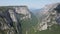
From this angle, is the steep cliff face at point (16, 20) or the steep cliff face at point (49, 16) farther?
the steep cliff face at point (49, 16)

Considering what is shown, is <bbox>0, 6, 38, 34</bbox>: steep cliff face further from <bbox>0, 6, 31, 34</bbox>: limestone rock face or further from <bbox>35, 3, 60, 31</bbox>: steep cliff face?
<bbox>35, 3, 60, 31</bbox>: steep cliff face

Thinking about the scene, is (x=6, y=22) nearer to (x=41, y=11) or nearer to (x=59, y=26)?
(x=41, y=11)

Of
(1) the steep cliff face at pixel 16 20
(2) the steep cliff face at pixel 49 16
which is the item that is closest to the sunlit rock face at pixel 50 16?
(2) the steep cliff face at pixel 49 16

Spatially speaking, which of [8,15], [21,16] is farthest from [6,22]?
[21,16]

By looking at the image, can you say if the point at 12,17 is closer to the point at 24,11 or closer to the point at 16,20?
the point at 16,20

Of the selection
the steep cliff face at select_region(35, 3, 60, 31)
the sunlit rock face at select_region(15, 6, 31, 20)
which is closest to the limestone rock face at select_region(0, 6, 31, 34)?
the sunlit rock face at select_region(15, 6, 31, 20)

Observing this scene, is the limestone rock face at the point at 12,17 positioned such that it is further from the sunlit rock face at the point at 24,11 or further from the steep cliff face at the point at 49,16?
the steep cliff face at the point at 49,16

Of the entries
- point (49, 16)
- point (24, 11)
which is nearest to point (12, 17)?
point (24, 11)

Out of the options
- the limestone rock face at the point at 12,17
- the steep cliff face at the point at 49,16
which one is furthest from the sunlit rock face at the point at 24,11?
the steep cliff face at the point at 49,16

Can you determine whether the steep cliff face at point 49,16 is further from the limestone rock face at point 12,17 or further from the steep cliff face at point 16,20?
the limestone rock face at point 12,17
